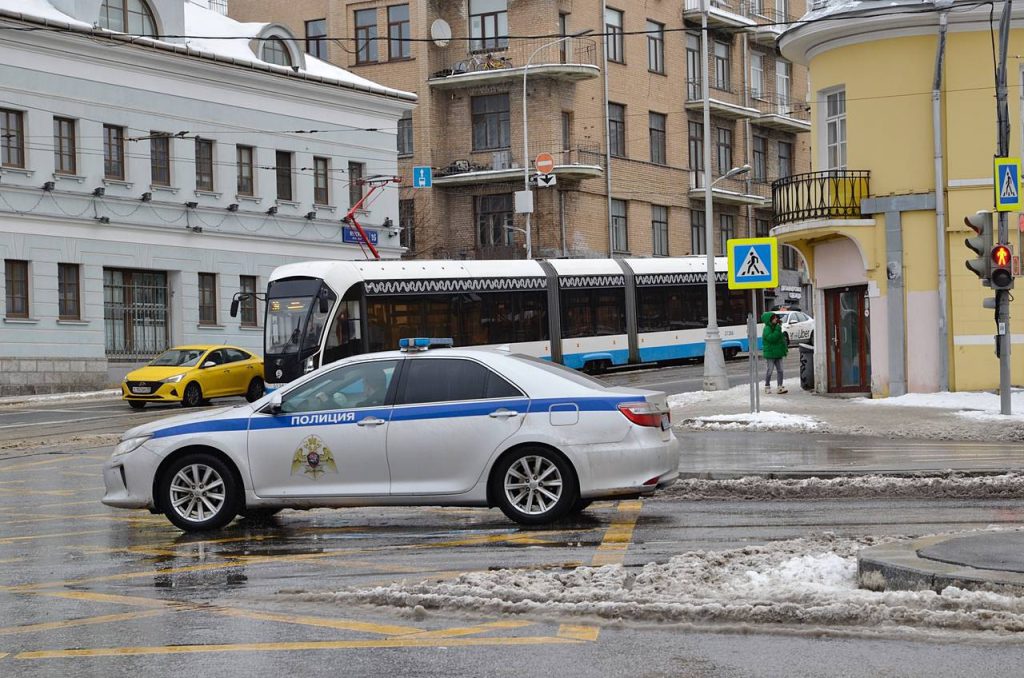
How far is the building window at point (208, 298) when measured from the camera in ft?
148

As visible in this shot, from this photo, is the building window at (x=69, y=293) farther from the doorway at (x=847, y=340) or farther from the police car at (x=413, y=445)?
the police car at (x=413, y=445)

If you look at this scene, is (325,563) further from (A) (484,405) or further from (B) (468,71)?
(B) (468,71)

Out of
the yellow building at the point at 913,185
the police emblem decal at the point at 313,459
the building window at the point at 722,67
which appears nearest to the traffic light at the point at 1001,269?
the yellow building at the point at 913,185

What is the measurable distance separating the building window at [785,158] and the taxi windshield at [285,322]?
4229cm

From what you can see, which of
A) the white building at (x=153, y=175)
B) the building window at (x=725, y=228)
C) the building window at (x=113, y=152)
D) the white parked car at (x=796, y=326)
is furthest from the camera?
the building window at (x=725, y=228)

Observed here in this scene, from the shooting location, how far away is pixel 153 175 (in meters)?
43.5

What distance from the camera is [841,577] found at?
8.88 m

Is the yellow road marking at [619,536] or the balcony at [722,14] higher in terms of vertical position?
the balcony at [722,14]

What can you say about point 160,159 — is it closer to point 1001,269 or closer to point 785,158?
point 1001,269

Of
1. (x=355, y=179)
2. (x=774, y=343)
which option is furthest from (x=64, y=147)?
(x=774, y=343)

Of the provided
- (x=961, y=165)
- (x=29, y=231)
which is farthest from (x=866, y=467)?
(x=29, y=231)

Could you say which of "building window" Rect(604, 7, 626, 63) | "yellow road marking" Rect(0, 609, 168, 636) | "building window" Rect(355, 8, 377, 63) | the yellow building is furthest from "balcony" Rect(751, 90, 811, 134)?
"yellow road marking" Rect(0, 609, 168, 636)

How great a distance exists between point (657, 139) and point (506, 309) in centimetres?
2478

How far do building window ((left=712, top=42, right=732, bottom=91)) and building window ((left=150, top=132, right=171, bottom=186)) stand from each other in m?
29.1
